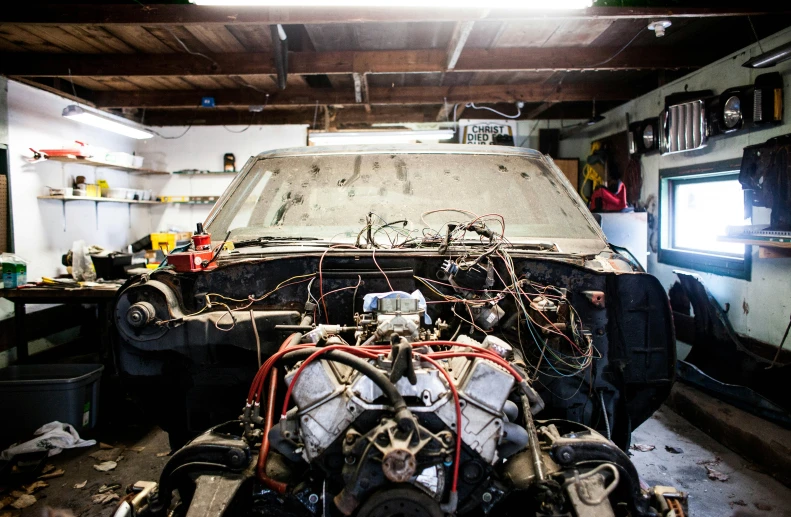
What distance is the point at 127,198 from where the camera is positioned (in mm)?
7797

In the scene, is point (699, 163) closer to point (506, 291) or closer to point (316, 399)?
point (506, 291)

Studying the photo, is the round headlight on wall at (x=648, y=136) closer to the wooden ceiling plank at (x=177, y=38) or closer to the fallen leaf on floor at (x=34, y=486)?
the wooden ceiling plank at (x=177, y=38)

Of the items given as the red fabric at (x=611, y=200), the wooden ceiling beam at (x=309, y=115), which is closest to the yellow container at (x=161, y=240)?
the wooden ceiling beam at (x=309, y=115)

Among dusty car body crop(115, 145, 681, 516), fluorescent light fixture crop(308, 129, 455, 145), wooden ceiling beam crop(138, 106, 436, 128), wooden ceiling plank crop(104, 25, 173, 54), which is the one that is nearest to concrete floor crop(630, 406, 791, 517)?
dusty car body crop(115, 145, 681, 516)

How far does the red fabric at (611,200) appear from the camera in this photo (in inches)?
263

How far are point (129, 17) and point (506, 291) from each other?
13.0 ft

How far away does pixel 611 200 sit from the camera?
6.73m

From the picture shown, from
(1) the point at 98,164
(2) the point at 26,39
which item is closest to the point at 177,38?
(2) the point at 26,39

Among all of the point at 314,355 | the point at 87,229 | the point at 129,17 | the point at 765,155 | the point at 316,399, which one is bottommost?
the point at 316,399

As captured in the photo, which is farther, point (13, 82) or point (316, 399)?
point (13, 82)

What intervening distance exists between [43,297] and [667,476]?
18.4 ft

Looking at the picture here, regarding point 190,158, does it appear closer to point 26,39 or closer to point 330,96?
point 330,96

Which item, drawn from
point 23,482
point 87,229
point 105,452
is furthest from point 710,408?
point 87,229

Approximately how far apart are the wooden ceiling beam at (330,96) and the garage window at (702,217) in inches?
83.1
